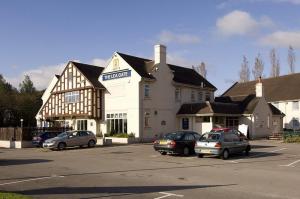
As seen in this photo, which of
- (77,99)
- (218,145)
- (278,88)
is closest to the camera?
(218,145)

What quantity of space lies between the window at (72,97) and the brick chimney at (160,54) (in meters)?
9.76

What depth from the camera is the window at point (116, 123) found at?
139 ft

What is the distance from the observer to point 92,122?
4547 centimetres

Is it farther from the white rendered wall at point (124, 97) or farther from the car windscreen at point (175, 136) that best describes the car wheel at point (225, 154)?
the white rendered wall at point (124, 97)

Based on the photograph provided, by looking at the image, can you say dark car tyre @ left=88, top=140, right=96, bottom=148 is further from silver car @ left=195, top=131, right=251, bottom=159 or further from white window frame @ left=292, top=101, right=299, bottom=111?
white window frame @ left=292, top=101, right=299, bottom=111

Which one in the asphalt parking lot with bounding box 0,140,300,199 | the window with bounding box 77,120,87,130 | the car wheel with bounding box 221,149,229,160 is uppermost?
the window with bounding box 77,120,87,130

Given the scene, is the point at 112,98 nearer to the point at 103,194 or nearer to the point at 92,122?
the point at 92,122

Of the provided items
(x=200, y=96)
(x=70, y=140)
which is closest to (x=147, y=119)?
(x=200, y=96)

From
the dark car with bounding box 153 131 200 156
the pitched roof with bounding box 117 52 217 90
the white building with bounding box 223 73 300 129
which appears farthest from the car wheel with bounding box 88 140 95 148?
the white building with bounding box 223 73 300 129

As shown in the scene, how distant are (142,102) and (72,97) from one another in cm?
988

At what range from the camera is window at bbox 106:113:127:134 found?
42375 mm

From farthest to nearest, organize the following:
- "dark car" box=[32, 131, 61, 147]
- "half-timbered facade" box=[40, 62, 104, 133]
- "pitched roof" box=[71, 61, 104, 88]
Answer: "pitched roof" box=[71, 61, 104, 88] → "half-timbered facade" box=[40, 62, 104, 133] → "dark car" box=[32, 131, 61, 147]

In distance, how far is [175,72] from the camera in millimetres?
48375

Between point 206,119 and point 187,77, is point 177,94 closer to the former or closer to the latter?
point 187,77
